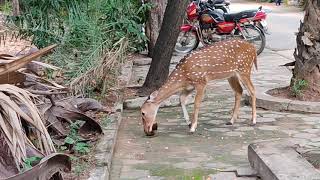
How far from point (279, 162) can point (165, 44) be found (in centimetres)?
496

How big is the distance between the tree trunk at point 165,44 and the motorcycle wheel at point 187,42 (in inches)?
246

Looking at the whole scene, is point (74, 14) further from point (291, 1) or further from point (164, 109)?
point (291, 1)

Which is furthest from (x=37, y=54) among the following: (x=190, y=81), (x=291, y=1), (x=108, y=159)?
(x=291, y=1)

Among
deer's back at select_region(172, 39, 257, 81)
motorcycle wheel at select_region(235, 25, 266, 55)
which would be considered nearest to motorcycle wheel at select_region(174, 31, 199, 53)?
motorcycle wheel at select_region(235, 25, 266, 55)

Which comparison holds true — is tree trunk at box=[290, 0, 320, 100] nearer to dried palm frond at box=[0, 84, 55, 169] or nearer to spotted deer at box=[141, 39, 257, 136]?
spotted deer at box=[141, 39, 257, 136]

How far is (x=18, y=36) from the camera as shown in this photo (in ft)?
32.3

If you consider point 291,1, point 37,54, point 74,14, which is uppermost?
point 37,54

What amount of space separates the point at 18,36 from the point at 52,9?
2.30ft

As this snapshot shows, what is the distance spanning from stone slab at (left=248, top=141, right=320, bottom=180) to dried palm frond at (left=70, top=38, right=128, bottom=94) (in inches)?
134

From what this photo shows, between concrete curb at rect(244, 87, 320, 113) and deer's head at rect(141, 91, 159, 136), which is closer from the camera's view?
deer's head at rect(141, 91, 159, 136)

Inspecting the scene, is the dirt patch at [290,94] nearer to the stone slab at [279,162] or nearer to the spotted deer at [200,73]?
the spotted deer at [200,73]

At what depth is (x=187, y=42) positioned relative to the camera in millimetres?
16734

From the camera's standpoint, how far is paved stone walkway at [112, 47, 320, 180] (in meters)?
6.50

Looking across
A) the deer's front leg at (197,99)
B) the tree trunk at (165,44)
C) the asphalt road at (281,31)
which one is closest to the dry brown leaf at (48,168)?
the deer's front leg at (197,99)
